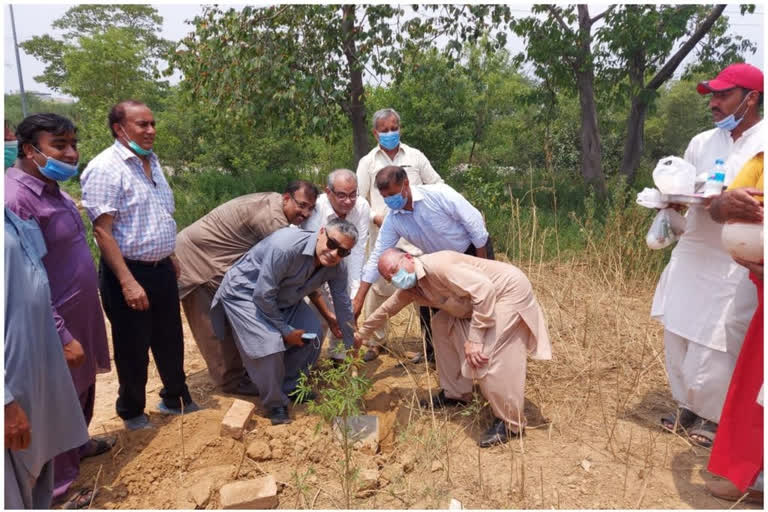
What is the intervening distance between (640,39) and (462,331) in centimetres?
643

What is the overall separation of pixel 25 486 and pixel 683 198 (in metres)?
3.07

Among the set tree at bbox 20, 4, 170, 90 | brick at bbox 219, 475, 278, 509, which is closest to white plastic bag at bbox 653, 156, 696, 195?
brick at bbox 219, 475, 278, 509

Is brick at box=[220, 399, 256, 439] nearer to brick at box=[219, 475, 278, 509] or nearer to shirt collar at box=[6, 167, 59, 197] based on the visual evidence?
brick at box=[219, 475, 278, 509]

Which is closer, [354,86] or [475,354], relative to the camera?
[475,354]

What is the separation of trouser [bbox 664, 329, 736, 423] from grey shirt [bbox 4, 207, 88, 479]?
2864mm

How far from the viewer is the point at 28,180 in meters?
2.51

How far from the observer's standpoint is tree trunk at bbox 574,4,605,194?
8891 mm

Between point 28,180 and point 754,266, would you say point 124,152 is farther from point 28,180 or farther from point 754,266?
point 754,266

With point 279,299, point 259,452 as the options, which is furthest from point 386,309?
point 259,452

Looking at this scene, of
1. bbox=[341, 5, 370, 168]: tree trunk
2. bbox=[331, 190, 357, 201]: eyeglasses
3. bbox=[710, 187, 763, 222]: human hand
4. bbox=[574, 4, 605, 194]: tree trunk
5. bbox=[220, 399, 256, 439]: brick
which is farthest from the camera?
bbox=[574, 4, 605, 194]: tree trunk

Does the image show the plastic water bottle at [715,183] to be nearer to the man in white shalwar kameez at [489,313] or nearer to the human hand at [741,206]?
the human hand at [741,206]

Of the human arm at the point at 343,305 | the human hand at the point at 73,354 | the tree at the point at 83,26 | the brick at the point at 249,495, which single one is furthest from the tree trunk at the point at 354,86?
the tree at the point at 83,26

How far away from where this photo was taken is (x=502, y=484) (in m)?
2.74

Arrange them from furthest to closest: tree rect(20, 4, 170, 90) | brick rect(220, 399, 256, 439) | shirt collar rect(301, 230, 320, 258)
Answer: tree rect(20, 4, 170, 90)
shirt collar rect(301, 230, 320, 258)
brick rect(220, 399, 256, 439)
